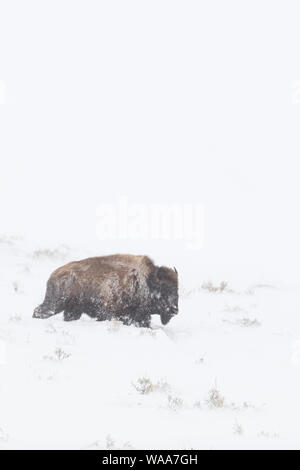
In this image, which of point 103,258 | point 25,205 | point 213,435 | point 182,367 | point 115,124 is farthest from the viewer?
point 115,124

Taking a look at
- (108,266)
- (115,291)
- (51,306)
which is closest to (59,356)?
(115,291)

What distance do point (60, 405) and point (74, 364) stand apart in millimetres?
1432

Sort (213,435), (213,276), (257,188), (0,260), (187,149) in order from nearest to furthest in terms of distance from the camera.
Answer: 1. (213,435)
2. (0,260)
3. (213,276)
4. (257,188)
5. (187,149)

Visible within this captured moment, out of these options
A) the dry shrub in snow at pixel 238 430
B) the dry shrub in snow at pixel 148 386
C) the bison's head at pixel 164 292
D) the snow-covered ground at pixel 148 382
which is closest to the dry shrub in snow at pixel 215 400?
the snow-covered ground at pixel 148 382

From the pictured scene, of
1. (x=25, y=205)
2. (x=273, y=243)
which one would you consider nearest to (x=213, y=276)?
(x=273, y=243)

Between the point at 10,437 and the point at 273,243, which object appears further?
the point at 273,243

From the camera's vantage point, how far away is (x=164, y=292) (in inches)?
367

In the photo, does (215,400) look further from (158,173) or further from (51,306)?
(158,173)

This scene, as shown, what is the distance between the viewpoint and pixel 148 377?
6.61 m

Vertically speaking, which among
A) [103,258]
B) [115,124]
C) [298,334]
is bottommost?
[298,334]

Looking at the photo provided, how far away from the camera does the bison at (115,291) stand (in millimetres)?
9109

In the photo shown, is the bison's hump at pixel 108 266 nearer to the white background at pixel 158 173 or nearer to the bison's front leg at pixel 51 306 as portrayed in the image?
the bison's front leg at pixel 51 306

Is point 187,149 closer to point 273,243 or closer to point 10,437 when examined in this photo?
point 273,243

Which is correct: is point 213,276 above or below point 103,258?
below
